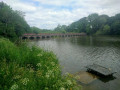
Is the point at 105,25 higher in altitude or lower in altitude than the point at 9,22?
higher

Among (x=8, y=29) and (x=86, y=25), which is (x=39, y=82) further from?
(x=86, y=25)

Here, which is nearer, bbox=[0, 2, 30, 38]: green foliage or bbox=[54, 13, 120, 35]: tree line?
bbox=[0, 2, 30, 38]: green foliage

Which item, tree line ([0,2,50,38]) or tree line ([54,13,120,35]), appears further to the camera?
tree line ([54,13,120,35])

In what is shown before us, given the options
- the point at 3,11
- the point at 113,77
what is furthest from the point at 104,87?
the point at 3,11

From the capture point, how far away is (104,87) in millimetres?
9586

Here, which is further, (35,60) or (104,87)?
(104,87)

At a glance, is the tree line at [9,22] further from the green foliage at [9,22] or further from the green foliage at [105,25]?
the green foliage at [105,25]

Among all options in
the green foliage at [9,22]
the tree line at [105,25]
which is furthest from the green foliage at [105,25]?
the green foliage at [9,22]

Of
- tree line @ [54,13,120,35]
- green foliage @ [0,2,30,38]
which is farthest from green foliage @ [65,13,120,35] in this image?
green foliage @ [0,2,30,38]

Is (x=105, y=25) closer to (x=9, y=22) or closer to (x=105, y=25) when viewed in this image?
(x=105, y=25)

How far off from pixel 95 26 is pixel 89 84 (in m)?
84.6

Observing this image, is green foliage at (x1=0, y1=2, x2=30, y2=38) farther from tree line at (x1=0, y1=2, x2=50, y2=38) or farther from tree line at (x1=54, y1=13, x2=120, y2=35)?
tree line at (x1=54, y1=13, x2=120, y2=35)

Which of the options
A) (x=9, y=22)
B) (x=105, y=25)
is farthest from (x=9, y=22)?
(x=105, y=25)

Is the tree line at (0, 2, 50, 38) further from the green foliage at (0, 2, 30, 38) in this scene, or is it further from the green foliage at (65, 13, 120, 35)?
the green foliage at (65, 13, 120, 35)
